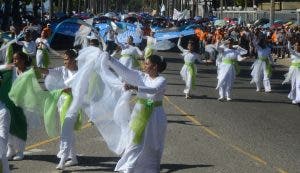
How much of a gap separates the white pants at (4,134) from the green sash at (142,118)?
1691 mm

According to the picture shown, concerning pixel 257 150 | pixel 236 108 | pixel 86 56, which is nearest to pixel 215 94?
pixel 236 108

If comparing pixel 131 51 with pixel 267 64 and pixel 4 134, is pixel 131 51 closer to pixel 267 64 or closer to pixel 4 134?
pixel 267 64

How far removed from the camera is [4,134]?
364 inches

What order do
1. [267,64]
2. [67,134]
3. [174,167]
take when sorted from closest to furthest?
[67,134]
[174,167]
[267,64]

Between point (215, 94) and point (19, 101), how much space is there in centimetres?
1222

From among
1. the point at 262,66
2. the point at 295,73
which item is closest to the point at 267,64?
the point at 262,66

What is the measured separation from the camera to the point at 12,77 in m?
10.6

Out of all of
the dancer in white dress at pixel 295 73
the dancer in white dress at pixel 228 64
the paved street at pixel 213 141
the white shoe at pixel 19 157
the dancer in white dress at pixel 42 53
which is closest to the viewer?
the paved street at pixel 213 141

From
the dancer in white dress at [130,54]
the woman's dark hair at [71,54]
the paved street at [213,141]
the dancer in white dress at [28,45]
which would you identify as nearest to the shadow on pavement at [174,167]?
the paved street at [213,141]

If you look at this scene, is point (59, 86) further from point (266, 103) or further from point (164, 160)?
point (266, 103)

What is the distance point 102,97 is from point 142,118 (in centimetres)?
110

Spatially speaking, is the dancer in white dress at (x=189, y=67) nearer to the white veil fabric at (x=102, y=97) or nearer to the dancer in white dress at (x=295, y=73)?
the dancer in white dress at (x=295, y=73)

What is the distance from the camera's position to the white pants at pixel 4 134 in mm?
8929

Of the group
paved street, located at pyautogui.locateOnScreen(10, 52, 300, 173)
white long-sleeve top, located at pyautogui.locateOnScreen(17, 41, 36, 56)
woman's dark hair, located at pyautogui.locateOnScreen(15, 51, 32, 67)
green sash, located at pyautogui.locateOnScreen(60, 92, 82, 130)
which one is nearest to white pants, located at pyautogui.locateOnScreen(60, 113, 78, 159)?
green sash, located at pyautogui.locateOnScreen(60, 92, 82, 130)
